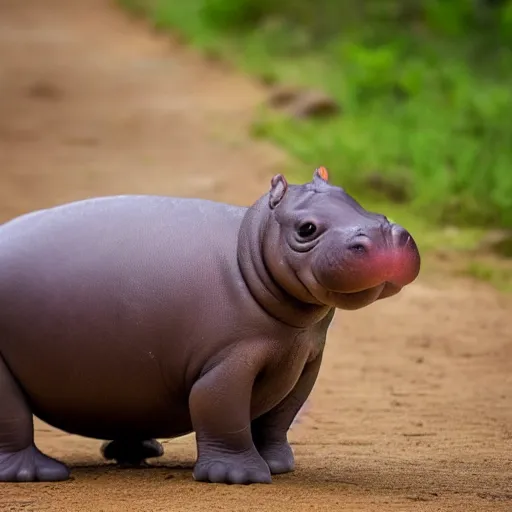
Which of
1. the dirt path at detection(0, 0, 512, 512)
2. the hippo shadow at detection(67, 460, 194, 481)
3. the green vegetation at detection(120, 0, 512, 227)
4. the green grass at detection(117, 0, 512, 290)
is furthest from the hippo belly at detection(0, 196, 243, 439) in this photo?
the green vegetation at detection(120, 0, 512, 227)

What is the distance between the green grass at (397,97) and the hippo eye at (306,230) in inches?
226

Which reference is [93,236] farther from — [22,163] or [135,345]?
[22,163]

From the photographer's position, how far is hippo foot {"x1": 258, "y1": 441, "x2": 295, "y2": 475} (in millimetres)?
5008

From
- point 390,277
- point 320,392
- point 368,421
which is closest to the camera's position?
point 390,277

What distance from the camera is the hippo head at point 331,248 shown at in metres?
4.23

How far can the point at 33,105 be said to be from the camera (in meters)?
16.5

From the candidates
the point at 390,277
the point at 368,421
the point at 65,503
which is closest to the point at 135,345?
the point at 65,503

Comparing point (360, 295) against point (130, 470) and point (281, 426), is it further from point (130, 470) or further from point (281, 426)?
point (130, 470)

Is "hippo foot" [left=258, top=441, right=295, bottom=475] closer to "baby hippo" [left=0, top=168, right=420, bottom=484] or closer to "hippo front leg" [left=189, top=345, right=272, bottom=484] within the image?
"baby hippo" [left=0, top=168, right=420, bottom=484]

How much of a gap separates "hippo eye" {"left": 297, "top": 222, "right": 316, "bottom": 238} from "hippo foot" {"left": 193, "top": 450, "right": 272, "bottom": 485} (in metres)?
0.84

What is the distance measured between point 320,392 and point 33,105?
33.4 ft

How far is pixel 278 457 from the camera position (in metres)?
5.04

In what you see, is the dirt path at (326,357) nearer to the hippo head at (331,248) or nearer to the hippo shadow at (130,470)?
the hippo shadow at (130,470)

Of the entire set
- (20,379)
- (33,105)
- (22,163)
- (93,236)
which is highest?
(33,105)
